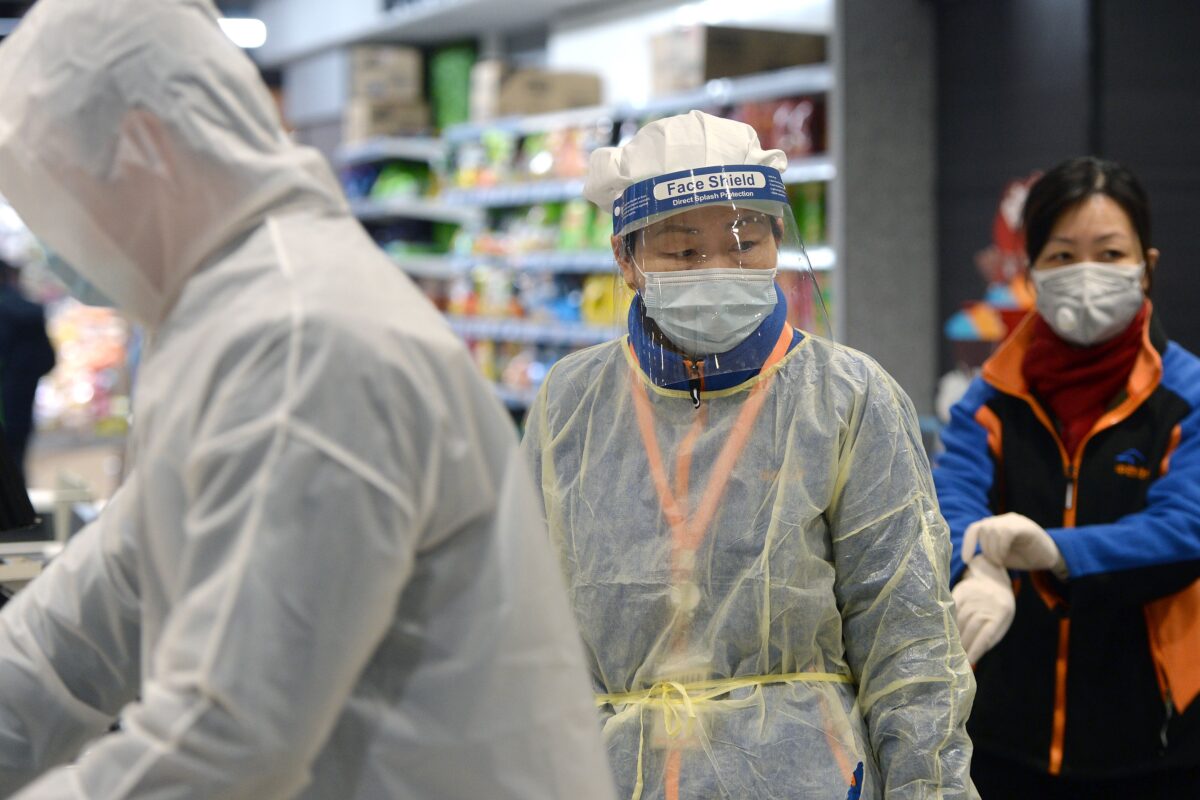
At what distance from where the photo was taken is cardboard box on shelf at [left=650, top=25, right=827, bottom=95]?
5070mm

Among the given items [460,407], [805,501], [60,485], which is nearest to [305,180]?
[460,407]

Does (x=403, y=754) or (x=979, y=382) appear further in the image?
(x=979, y=382)

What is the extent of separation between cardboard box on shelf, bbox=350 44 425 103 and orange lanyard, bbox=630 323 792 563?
7.10 meters

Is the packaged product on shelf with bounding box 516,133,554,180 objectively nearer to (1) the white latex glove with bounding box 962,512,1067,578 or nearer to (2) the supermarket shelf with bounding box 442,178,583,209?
(2) the supermarket shelf with bounding box 442,178,583,209

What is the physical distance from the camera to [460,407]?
1051 mm

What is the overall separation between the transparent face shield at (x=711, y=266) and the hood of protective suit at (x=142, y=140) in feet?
2.58

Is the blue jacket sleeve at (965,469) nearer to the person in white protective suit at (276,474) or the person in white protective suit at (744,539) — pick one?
the person in white protective suit at (744,539)

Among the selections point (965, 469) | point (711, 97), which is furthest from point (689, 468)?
point (711, 97)

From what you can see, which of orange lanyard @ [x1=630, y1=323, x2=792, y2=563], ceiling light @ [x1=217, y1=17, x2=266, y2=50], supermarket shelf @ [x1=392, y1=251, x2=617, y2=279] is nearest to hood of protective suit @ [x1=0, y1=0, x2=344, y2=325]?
orange lanyard @ [x1=630, y1=323, x2=792, y2=563]

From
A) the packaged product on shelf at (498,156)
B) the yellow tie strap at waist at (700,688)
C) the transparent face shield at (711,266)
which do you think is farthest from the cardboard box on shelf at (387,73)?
the yellow tie strap at waist at (700,688)

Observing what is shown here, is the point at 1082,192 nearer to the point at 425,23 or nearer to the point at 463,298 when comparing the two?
the point at 463,298

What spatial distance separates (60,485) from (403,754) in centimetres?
220

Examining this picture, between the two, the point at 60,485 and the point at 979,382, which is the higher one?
the point at 979,382

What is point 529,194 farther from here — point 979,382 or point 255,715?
point 255,715
